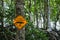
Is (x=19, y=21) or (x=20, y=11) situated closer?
(x=19, y=21)

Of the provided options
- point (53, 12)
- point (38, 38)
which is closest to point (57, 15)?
point (53, 12)

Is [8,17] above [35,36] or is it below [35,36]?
above

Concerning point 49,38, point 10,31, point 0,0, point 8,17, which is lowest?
point 49,38

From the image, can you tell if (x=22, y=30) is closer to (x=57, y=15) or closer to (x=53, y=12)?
(x=57, y=15)

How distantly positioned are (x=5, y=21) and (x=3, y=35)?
0.61 m

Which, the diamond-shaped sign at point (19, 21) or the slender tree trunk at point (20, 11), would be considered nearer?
the diamond-shaped sign at point (19, 21)

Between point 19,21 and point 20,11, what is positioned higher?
point 20,11

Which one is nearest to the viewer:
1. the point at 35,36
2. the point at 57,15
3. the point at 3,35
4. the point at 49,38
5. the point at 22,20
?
the point at 22,20

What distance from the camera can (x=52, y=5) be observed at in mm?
15867

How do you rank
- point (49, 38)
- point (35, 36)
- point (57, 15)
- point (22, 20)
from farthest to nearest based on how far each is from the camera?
point (57, 15)
point (49, 38)
point (35, 36)
point (22, 20)

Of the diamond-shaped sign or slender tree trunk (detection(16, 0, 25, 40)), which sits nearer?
the diamond-shaped sign

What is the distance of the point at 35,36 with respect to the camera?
8352 mm

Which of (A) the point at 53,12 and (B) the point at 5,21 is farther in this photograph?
(A) the point at 53,12

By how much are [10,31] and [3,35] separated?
1.03ft
